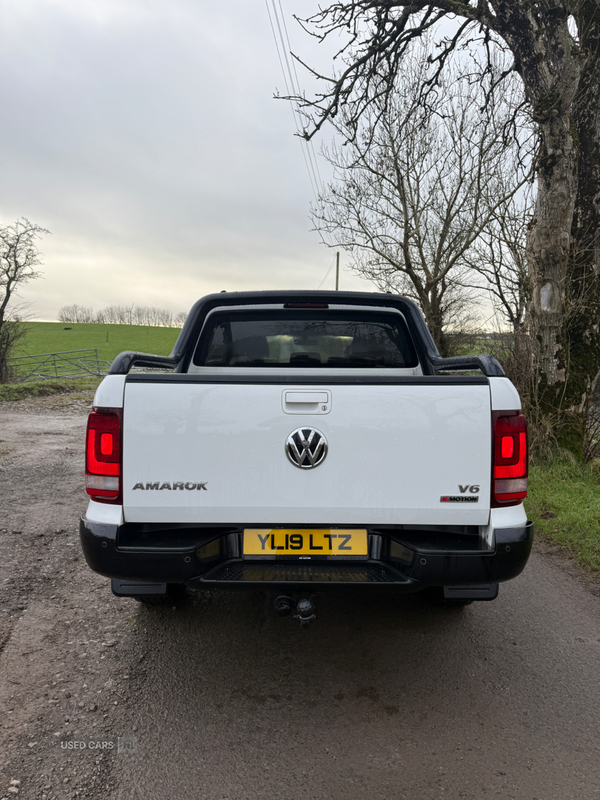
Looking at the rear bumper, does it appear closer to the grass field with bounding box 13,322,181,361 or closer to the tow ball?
the tow ball

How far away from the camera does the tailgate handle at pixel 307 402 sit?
238 cm

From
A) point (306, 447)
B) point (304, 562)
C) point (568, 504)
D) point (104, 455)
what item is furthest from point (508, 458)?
point (568, 504)

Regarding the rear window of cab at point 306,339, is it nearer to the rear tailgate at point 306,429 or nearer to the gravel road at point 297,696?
the rear tailgate at point 306,429

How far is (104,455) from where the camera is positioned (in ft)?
8.02

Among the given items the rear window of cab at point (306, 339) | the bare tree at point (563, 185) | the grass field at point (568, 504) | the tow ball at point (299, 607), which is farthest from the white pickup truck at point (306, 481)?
the bare tree at point (563, 185)

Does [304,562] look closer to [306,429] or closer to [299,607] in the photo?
[299,607]

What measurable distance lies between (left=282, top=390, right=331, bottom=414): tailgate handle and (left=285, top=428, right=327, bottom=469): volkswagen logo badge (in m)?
0.08

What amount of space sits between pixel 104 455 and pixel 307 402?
0.95 m

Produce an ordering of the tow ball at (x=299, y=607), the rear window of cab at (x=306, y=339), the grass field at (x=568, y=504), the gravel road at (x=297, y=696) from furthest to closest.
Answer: the grass field at (x=568, y=504) → the rear window of cab at (x=306, y=339) → the tow ball at (x=299, y=607) → the gravel road at (x=297, y=696)

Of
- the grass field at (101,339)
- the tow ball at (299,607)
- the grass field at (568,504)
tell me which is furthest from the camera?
the grass field at (101,339)

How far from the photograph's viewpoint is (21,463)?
838 cm

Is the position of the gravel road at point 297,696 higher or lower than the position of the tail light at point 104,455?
lower

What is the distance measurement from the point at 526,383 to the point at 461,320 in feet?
55.3

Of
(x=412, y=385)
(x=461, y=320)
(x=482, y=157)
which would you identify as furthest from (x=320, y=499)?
(x=461, y=320)
